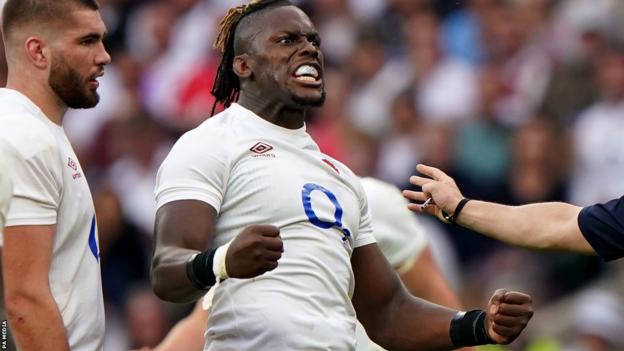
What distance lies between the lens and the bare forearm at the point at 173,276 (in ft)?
16.2

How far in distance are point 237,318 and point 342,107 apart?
6134 millimetres

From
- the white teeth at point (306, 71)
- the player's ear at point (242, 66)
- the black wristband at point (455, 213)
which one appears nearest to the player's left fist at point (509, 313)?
the black wristband at point (455, 213)

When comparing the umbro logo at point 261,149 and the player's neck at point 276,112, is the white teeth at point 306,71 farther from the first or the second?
the umbro logo at point 261,149

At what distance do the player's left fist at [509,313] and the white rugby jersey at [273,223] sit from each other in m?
0.54

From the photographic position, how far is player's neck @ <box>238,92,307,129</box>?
565cm

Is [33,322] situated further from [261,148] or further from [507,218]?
[507,218]

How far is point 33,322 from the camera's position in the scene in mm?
4996

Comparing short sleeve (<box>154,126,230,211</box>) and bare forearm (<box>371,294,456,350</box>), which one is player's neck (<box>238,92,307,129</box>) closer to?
short sleeve (<box>154,126,230,211</box>)

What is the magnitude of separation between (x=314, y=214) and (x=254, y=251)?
0.79 m

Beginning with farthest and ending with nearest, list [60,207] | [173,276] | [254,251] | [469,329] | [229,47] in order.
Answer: [229,47], [469,329], [60,207], [173,276], [254,251]

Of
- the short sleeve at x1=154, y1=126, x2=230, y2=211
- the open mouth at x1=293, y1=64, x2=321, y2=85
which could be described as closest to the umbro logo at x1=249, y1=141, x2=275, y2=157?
the short sleeve at x1=154, y1=126, x2=230, y2=211

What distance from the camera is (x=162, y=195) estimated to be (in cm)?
524

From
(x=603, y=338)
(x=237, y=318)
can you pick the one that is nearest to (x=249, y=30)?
(x=237, y=318)

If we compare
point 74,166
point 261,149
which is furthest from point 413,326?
point 74,166
